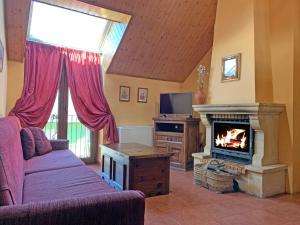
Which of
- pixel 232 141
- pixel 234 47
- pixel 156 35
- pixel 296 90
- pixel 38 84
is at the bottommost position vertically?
pixel 232 141

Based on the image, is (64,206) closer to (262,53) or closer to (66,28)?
(262,53)

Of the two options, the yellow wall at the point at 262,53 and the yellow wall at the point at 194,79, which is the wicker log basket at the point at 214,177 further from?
the yellow wall at the point at 194,79

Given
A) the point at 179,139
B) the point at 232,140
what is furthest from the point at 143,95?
the point at 232,140

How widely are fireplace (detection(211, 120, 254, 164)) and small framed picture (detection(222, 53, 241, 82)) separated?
691mm

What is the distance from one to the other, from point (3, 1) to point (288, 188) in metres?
4.65

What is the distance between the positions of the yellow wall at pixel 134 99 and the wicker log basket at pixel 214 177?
213cm

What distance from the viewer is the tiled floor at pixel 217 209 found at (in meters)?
2.40

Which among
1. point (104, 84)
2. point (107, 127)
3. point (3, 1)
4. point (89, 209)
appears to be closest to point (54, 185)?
point (89, 209)

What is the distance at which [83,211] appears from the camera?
1.18 meters

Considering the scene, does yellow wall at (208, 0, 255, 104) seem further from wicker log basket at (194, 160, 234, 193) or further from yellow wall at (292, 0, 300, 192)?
wicker log basket at (194, 160, 234, 193)

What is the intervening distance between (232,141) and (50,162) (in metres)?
2.62

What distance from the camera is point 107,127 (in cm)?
486

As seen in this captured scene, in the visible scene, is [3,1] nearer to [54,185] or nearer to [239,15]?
[54,185]

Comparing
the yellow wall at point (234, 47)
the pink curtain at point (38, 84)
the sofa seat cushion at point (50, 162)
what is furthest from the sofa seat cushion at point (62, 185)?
the yellow wall at point (234, 47)
